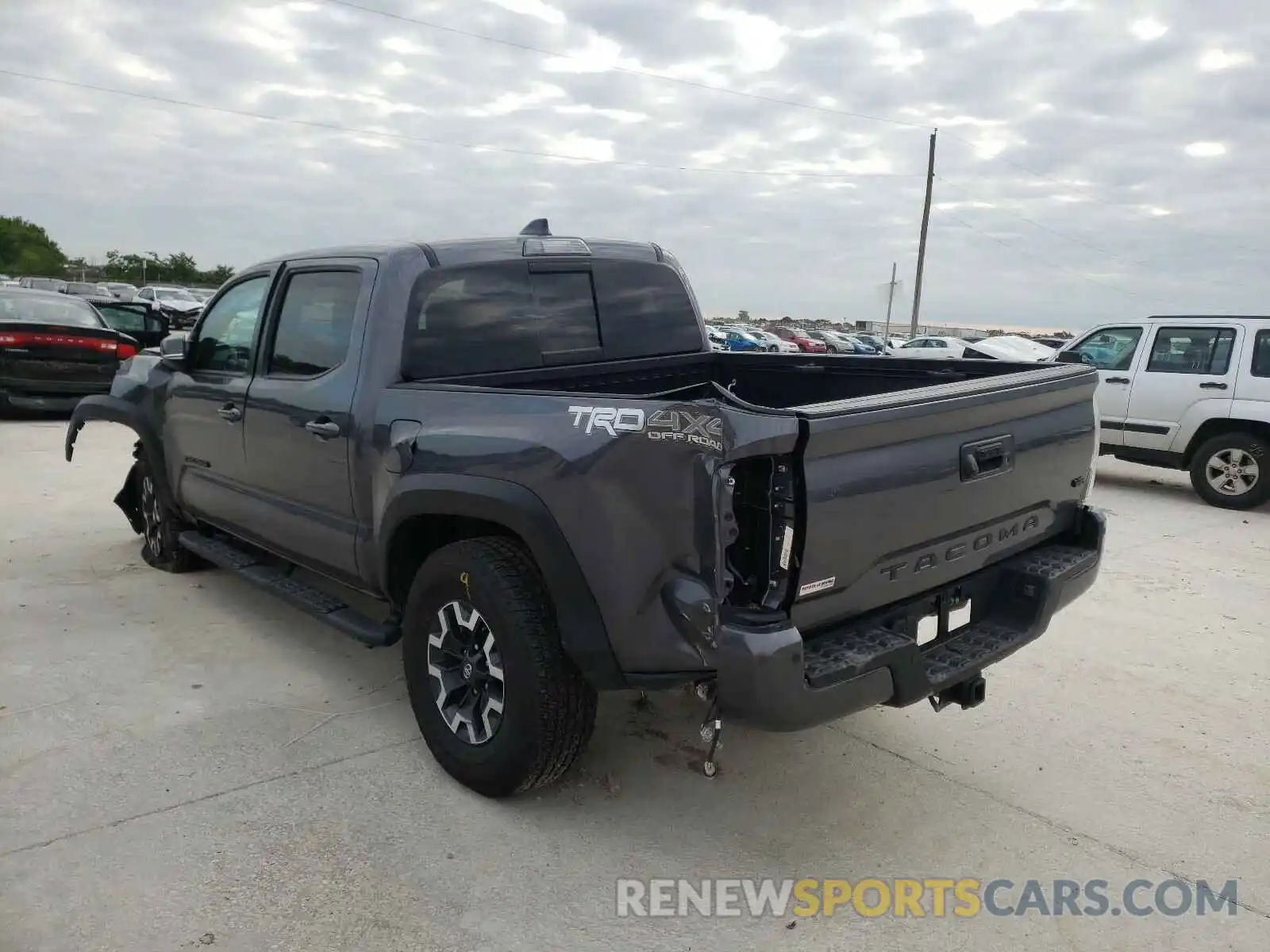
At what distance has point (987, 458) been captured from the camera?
3.01 m

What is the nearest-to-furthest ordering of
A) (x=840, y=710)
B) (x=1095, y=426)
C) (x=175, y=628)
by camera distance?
(x=840, y=710) < (x=1095, y=426) < (x=175, y=628)

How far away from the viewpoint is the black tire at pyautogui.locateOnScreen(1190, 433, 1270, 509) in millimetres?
8586

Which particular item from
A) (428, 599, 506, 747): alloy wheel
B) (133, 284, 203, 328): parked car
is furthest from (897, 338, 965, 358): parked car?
(428, 599, 506, 747): alloy wheel

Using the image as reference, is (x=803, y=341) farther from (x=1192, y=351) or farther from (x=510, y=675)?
(x=510, y=675)

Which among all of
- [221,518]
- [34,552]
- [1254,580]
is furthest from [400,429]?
[1254,580]

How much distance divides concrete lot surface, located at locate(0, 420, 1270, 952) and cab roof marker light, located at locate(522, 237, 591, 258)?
1.94 metres

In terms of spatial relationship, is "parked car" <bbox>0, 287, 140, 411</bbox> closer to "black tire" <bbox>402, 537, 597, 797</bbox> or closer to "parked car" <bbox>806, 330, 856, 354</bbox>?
"black tire" <bbox>402, 537, 597, 797</bbox>

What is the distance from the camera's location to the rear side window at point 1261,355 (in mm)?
8750

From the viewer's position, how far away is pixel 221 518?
486cm

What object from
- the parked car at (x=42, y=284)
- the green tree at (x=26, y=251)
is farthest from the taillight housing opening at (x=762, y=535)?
the green tree at (x=26, y=251)

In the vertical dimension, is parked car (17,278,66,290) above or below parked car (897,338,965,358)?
above

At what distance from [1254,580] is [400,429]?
19.0 feet

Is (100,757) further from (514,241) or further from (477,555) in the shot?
(514,241)

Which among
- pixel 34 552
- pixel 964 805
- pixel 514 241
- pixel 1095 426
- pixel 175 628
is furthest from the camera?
pixel 34 552
